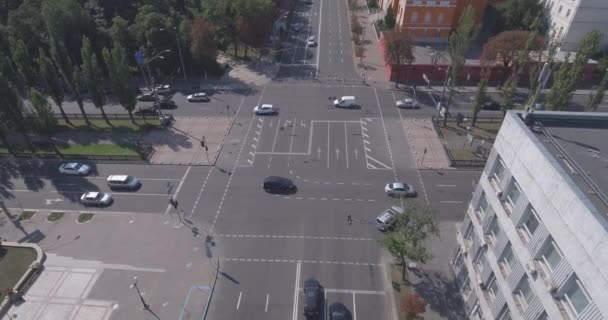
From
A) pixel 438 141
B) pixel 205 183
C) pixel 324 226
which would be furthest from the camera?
pixel 438 141

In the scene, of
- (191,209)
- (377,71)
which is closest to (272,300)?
(191,209)

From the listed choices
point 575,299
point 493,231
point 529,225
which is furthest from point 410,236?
point 575,299

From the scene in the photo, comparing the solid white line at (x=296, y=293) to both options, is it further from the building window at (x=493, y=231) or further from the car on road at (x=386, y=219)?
the building window at (x=493, y=231)

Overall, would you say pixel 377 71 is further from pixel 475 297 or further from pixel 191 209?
pixel 475 297

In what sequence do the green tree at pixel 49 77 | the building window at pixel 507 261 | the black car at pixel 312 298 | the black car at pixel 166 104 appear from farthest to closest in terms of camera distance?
the black car at pixel 166 104 < the green tree at pixel 49 77 < the black car at pixel 312 298 < the building window at pixel 507 261

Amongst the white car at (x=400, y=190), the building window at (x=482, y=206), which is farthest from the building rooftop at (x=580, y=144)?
the white car at (x=400, y=190)

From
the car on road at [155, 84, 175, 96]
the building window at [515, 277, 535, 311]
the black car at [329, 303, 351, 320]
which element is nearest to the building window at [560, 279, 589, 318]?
the building window at [515, 277, 535, 311]

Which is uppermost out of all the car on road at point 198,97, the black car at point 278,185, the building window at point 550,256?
the building window at point 550,256
